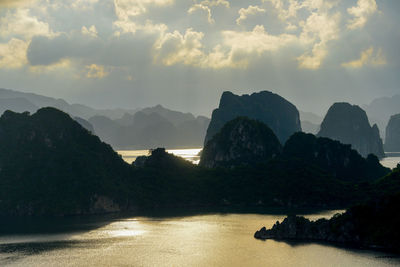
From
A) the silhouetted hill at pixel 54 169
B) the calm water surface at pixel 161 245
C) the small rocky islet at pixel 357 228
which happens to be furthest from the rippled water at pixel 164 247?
the silhouetted hill at pixel 54 169

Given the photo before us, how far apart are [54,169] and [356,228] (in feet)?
294

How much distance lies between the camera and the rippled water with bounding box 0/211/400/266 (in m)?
83.4

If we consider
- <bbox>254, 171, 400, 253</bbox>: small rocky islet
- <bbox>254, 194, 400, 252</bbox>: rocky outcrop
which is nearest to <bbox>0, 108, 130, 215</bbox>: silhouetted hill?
<bbox>254, 171, 400, 253</bbox>: small rocky islet

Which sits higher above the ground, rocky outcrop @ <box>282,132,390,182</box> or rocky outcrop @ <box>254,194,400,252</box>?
rocky outcrop @ <box>282,132,390,182</box>

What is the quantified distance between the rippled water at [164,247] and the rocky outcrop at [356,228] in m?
4.40

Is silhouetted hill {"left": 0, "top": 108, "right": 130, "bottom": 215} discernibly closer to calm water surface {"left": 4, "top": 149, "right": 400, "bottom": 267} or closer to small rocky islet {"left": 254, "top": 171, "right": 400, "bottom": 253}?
calm water surface {"left": 4, "top": 149, "right": 400, "bottom": 267}

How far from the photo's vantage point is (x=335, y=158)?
606 feet

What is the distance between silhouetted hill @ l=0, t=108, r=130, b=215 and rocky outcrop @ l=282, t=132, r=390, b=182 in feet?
228

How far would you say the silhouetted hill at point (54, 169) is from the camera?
137 m

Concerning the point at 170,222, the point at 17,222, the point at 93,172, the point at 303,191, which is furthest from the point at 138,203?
the point at 303,191

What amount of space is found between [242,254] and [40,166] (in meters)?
81.9

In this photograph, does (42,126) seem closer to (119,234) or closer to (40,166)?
(40,166)

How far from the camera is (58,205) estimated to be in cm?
13525

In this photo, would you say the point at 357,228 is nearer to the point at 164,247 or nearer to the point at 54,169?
the point at 164,247
